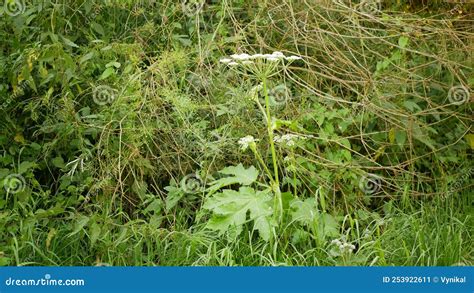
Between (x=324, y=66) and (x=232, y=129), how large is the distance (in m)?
0.69

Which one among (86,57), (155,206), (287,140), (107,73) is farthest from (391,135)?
(86,57)

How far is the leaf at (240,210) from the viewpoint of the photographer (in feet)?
13.8

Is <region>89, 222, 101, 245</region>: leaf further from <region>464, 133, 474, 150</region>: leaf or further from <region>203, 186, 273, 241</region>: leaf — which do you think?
<region>464, 133, 474, 150</region>: leaf

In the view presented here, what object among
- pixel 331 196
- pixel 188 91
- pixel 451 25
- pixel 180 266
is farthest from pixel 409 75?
pixel 180 266

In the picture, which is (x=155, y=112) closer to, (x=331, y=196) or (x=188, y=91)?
(x=188, y=91)

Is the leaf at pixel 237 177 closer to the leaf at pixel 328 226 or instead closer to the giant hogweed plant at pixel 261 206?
the giant hogweed plant at pixel 261 206

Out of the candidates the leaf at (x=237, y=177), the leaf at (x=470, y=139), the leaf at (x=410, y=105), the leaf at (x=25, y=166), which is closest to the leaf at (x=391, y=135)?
the leaf at (x=410, y=105)

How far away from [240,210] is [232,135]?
30.9 inches

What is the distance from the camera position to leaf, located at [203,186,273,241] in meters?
4.21

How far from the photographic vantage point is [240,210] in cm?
426

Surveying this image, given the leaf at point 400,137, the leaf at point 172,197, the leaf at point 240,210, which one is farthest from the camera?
the leaf at point 400,137

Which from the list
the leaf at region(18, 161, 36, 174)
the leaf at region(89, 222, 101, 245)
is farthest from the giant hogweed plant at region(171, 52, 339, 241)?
the leaf at region(18, 161, 36, 174)

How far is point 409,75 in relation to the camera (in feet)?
17.0

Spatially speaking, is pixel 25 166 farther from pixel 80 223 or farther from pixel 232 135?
pixel 232 135
